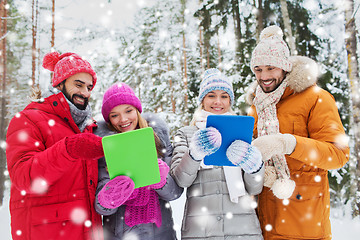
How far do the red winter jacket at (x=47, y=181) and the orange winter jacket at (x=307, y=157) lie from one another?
5.62ft

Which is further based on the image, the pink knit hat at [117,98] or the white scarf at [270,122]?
the pink knit hat at [117,98]

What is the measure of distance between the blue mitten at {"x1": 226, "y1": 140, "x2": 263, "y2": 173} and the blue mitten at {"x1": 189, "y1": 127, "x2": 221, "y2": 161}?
12 cm

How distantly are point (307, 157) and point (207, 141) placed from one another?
892 mm

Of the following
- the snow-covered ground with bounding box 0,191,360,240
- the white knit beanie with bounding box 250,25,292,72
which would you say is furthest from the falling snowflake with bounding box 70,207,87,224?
the snow-covered ground with bounding box 0,191,360,240

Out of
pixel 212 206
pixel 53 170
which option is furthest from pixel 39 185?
pixel 212 206

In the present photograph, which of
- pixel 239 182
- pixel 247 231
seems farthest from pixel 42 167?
pixel 247 231

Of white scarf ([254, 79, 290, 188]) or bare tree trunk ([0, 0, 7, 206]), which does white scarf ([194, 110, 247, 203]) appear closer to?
white scarf ([254, 79, 290, 188])

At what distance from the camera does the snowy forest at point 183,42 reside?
7.16 meters

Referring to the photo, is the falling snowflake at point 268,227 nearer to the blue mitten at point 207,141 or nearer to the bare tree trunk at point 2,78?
the blue mitten at point 207,141

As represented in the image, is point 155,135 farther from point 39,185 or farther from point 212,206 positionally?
point 39,185

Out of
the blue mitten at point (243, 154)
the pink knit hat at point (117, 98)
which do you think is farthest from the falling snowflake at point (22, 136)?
the blue mitten at point (243, 154)

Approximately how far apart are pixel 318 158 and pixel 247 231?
2.87ft

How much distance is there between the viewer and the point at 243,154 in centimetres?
188

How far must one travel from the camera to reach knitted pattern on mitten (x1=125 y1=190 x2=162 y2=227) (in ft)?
7.44
